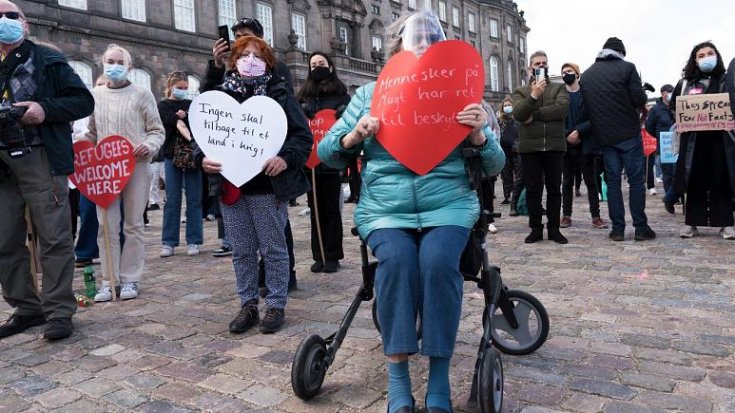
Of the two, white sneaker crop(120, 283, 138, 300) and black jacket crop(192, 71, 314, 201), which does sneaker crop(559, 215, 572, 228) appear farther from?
white sneaker crop(120, 283, 138, 300)

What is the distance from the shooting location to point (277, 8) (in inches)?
1228

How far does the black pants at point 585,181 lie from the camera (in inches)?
316

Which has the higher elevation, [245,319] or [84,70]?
[84,70]

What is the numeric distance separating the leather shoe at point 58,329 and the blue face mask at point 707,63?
6415mm

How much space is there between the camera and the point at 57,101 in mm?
3975

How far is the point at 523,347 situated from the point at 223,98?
2.41m

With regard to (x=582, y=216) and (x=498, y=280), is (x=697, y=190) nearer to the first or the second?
(x=582, y=216)

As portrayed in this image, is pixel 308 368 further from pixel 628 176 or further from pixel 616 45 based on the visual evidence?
pixel 616 45

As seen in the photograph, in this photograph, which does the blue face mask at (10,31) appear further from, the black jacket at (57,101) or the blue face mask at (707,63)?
the blue face mask at (707,63)

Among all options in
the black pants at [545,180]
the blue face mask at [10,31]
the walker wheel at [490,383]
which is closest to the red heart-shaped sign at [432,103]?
the walker wheel at [490,383]

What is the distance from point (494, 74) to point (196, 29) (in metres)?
35.5

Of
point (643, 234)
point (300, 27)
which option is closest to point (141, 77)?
point (300, 27)

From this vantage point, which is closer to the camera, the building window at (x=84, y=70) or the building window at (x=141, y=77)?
the building window at (x=84, y=70)

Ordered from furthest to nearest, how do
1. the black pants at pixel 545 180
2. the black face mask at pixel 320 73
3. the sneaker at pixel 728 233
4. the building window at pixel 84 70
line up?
the building window at pixel 84 70 < the black pants at pixel 545 180 < the sneaker at pixel 728 233 < the black face mask at pixel 320 73
